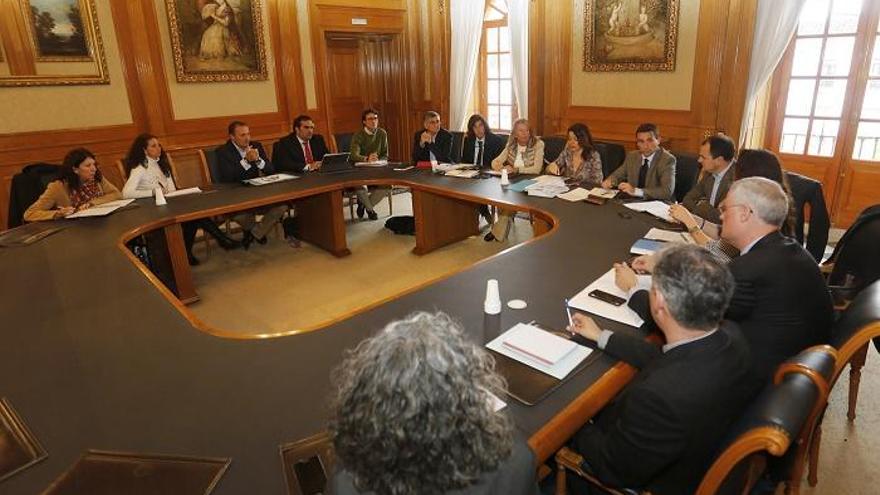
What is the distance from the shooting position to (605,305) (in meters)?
1.91

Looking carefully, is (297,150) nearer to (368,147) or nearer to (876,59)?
(368,147)

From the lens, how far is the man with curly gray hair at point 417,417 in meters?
0.79

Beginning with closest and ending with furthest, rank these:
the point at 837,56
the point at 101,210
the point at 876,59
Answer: the point at 101,210, the point at 876,59, the point at 837,56

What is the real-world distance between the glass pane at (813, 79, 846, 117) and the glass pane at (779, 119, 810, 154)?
0.47 feet

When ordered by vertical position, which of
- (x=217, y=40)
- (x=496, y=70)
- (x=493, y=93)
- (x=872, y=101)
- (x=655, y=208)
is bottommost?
(x=655, y=208)

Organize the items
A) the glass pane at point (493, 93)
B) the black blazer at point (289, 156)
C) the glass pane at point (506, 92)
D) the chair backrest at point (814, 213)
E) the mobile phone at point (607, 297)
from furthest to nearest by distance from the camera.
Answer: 1. the glass pane at point (493, 93)
2. the glass pane at point (506, 92)
3. the black blazer at point (289, 156)
4. the chair backrest at point (814, 213)
5. the mobile phone at point (607, 297)

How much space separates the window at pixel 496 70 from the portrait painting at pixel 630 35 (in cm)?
117

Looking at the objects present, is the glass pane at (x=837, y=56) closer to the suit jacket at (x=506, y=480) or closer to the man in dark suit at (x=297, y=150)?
the man in dark suit at (x=297, y=150)

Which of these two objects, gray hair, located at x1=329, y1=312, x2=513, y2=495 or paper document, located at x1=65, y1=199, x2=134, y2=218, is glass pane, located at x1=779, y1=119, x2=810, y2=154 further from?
paper document, located at x1=65, y1=199, x2=134, y2=218

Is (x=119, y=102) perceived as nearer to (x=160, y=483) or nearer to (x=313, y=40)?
(x=313, y=40)

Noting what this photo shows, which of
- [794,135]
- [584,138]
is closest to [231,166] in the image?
[584,138]

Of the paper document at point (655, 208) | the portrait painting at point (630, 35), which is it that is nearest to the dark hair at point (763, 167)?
the paper document at point (655, 208)

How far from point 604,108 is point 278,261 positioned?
3.54 m

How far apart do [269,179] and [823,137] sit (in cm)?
478
